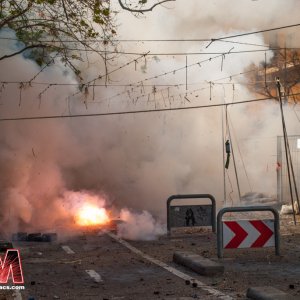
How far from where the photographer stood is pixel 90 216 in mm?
15641

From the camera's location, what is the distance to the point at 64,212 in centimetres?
1602

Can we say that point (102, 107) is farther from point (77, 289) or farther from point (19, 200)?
point (77, 289)

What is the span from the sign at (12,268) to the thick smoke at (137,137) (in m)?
4.93

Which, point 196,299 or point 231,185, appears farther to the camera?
point 231,185

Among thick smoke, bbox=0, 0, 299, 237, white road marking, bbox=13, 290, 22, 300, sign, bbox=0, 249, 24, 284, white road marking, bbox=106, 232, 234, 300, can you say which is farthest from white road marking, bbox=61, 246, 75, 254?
white road marking, bbox=13, 290, 22, 300


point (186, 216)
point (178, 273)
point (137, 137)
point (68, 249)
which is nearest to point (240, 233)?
point (178, 273)

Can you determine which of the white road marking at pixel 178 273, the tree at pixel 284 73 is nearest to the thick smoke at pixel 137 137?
the white road marking at pixel 178 273

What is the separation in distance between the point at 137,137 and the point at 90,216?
3.95 m

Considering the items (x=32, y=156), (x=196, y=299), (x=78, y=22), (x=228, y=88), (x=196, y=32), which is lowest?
(x=196, y=299)

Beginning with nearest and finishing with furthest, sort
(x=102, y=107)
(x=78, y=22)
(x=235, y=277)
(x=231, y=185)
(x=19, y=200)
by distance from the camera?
1. (x=235, y=277)
2. (x=78, y=22)
3. (x=19, y=200)
4. (x=102, y=107)
5. (x=231, y=185)

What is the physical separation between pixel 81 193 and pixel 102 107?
2961 mm

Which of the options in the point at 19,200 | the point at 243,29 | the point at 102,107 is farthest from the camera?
the point at 243,29

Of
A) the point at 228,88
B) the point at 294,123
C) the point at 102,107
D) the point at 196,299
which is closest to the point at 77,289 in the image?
the point at 196,299

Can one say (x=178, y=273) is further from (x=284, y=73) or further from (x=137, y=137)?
(x=284, y=73)
